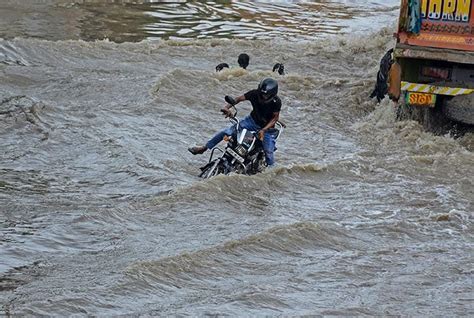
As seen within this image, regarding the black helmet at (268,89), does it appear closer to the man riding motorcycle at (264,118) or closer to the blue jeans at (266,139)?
the man riding motorcycle at (264,118)

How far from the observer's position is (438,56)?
13930mm

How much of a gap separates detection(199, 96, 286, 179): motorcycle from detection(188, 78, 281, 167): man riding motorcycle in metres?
0.08

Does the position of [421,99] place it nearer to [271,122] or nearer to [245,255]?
[271,122]

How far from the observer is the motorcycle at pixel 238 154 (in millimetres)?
11461

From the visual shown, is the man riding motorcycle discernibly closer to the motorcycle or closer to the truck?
the motorcycle

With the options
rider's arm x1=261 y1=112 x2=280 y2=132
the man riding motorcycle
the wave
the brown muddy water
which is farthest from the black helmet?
the wave

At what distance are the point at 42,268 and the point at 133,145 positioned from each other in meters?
5.24

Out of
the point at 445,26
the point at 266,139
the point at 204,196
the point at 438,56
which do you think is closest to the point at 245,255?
the point at 204,196

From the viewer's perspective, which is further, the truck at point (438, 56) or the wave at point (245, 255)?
the truck at point (438, 56)

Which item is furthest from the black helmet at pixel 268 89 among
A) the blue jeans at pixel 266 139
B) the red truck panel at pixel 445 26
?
the red truck panel at pixel 445 26

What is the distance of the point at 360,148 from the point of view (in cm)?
1438

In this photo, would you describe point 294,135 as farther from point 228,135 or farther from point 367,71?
point 367,71

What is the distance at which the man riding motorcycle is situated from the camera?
38.3ft

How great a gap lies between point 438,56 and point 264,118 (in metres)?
3.27
